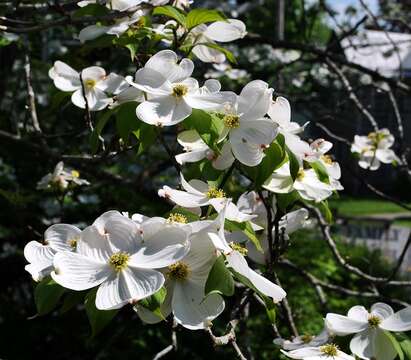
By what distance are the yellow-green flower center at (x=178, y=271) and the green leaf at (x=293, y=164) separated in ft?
0.84

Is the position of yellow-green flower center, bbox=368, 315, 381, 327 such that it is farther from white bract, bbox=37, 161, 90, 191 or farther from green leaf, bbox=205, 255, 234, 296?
white bract, bbox=37, 161, 90, 191

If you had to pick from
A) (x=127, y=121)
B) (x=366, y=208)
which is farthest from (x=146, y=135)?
(x=366, y=208)

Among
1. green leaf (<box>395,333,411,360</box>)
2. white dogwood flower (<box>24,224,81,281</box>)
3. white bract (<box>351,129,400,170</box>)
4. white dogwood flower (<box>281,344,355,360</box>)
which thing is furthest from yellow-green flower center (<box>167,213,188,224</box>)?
white bract (<box>351,129,400,170</box>)

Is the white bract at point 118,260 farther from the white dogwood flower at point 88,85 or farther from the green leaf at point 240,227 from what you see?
the white dogwood flower at point 88,85

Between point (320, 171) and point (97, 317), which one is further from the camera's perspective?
point (320, 171)

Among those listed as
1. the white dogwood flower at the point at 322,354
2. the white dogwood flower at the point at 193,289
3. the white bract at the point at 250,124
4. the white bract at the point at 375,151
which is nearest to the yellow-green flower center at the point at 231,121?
the white bract at the point at 250,124

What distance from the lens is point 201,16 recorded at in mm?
1062

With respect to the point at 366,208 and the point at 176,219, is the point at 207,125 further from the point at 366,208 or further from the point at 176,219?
the point at 366,208

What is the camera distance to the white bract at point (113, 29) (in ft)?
3.69

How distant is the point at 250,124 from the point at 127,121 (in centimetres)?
18

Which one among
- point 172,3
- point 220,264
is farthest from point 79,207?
point 220,264

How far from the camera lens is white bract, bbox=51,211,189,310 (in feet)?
2.27

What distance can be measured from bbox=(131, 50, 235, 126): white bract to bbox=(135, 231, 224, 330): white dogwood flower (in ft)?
0.71

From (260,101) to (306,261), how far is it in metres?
2.50
